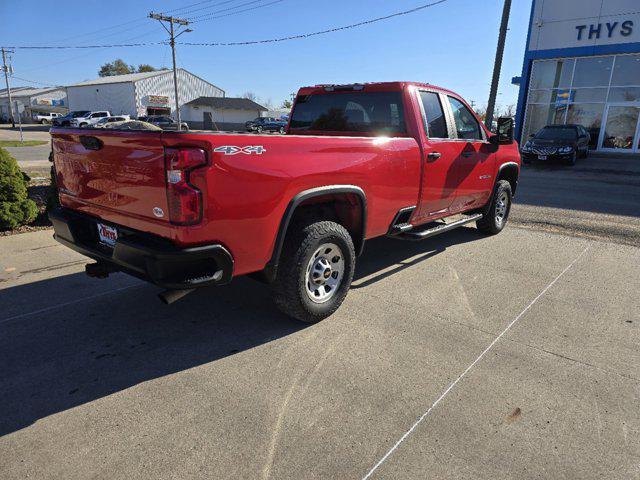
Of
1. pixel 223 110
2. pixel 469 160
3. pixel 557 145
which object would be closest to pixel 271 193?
pixel 469 160

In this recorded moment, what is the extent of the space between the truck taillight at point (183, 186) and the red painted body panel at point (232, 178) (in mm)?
36

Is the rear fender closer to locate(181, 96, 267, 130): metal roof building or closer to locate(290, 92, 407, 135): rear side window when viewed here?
locate(290, 92, 407, 135): rear side window

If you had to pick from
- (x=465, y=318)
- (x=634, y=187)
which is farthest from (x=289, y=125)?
(x=634, y=187)

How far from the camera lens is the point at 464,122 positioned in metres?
5.60

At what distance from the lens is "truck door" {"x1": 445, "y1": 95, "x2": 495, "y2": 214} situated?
5293 mm

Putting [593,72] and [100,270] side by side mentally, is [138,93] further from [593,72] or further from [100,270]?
[100,270]

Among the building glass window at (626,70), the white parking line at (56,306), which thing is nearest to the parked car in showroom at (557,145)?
the building glass window at (626,70)

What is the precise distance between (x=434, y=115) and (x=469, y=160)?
2.89 feet

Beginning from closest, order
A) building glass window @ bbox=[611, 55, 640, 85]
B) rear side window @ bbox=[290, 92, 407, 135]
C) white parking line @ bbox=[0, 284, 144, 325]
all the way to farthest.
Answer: white parking line @ bbox=[0, 284, 144, 325] < rear side window @ bbox=[290, 92, 407, 135] < building glass window @ bbox=[611, 55, 640, 85]

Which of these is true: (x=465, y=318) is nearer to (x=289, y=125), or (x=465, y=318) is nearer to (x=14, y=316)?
(x=289, y=125)

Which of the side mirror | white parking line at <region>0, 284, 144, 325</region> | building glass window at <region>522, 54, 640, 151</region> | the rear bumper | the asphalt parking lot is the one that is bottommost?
white parking line at <region>0, 284, 144, 325</region>

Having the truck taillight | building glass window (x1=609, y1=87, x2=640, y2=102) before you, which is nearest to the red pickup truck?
the truck taillight

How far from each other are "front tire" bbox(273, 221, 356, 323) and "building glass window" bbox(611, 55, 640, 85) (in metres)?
23.5

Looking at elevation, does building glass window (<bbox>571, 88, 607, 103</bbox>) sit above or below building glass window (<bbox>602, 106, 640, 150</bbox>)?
Answer: above
